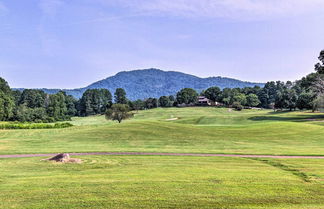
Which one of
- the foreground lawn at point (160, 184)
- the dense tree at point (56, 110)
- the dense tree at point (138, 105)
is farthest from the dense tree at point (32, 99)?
the foreground lawn at point (160, 184)

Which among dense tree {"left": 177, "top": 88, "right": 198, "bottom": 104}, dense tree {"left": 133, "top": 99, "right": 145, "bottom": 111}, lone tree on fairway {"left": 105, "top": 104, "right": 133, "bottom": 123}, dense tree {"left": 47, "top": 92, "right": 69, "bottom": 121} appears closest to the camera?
lone tree on fairway {"left": 105, "top": 104, "right": 133, "bottom": 123}

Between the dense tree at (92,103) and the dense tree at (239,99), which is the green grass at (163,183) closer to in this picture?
the dense tree at (239,99)

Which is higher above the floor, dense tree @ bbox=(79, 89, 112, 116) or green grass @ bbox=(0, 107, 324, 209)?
dense tree @ bbox=(79, 89, 112, 116)

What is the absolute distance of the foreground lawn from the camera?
10.2m

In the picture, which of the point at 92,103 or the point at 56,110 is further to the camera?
the point at 92,103

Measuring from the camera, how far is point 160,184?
12.4 m

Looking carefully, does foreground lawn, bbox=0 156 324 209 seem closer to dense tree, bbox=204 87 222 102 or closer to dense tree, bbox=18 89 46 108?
dense tree, bbox=18 89 46 108

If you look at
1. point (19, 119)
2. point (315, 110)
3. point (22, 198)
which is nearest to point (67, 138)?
point (22, 198)

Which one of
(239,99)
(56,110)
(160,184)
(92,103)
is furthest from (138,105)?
(160,184)

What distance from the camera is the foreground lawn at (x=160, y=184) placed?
33.4ft

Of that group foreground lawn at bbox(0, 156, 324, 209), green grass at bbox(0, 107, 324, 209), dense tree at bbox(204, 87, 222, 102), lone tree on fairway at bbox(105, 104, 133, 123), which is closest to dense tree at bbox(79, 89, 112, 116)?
dense tree at bbox(204, 87, 222, 102)

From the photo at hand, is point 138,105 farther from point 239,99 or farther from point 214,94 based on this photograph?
point 239,99

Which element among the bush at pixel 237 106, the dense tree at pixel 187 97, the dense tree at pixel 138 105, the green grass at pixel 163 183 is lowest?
the green grass at pixel 163 183

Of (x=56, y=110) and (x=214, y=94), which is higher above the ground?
(x=214, y=94)
